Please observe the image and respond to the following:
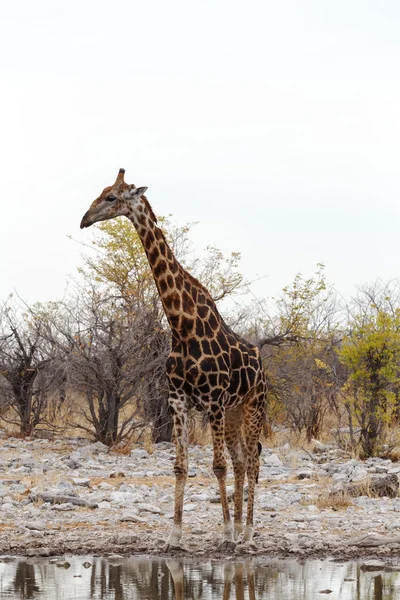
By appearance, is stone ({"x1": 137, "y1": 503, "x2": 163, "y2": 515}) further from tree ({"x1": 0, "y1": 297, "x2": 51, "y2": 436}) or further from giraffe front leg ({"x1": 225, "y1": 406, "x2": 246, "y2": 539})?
tree ({"x1": 0, "y1": 297, "x2": 51, "y2": 436})

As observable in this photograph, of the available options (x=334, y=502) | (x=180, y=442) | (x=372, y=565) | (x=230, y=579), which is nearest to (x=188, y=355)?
(x=180, y=442)

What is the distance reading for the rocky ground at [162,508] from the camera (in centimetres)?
865

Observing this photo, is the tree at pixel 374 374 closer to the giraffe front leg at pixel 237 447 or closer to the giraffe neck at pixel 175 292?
the giraffe front leg at pixel 237 447

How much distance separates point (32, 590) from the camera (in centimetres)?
670

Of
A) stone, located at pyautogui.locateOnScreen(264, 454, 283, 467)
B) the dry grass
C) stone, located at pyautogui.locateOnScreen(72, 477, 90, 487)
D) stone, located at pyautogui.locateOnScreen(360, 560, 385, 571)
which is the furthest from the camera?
stone, located at pyautogui.locateOnScreen(264, 454, 283, 467)

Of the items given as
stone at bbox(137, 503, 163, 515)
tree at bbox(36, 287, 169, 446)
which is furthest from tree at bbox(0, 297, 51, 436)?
stone at bbox(137, 503, 163, 515)

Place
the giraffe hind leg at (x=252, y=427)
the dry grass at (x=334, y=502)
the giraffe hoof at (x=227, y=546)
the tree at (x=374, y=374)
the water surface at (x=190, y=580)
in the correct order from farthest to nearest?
the tree at (x=374, y=374)
the dry grass at (x=334, y=502)
the giraffe hind leg at (x=252, y=427)
the giraffe hoof at (x=227, y=546)
the water surface at (x=190, y=580)

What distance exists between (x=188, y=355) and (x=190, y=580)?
91.3 inches

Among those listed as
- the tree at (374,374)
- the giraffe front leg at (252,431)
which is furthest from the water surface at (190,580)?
the tree at (374,374)

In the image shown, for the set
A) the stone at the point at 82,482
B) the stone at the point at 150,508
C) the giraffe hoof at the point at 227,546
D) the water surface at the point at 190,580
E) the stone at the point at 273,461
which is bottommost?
the water surface at the point at 190,580

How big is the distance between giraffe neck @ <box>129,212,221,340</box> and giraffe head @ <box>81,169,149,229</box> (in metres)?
0.15

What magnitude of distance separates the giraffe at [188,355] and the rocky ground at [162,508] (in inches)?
21.4

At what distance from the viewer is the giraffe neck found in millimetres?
8984

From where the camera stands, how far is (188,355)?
29.1 ft
